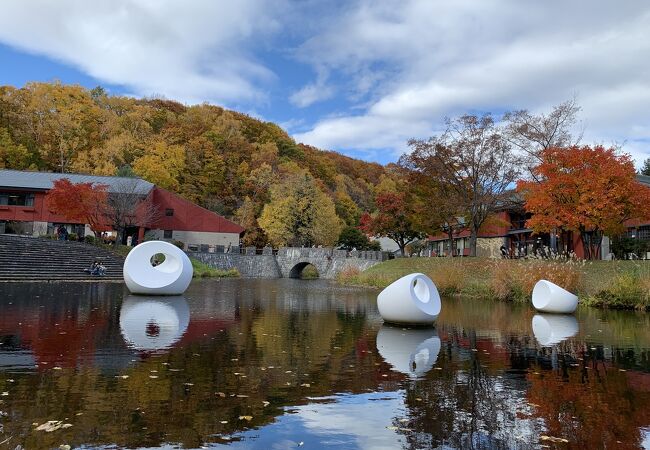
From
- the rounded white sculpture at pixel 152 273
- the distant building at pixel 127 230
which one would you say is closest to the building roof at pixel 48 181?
the distant building at pixel 127 230

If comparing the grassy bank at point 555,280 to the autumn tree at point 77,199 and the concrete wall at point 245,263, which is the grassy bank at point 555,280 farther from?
the autumn tree at point 77,199

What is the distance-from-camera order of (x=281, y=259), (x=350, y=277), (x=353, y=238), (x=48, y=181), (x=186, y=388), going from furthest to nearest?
→ (x=353, y=238)
(x=281, y=259)
(x=48, y=181)
(x=350, y=277)
(x=186, y=388)

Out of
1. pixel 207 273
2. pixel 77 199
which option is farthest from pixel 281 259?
pixel 77 199

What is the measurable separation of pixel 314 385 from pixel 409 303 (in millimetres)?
5849

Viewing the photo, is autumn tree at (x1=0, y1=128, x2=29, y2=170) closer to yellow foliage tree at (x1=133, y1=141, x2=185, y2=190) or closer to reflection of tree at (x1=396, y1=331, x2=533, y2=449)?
yellow foliage tree at (x1=133, y1=141, x2=185, y2=190)

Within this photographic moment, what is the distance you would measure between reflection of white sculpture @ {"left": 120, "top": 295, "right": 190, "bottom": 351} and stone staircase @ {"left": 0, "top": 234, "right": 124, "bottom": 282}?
42.3 ft

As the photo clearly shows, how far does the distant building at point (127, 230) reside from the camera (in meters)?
46.5

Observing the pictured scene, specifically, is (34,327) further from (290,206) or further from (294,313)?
(290,206)

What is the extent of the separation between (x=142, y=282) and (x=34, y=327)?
8.59 m

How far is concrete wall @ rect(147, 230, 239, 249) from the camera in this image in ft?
167

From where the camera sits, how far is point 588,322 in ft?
47.6

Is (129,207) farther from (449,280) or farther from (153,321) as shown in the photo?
(153,321)

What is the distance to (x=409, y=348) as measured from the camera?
959 centimetres

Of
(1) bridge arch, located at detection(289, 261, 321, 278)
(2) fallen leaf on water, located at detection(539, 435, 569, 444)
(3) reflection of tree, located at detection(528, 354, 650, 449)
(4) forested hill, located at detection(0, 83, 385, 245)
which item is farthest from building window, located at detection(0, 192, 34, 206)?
(2) fallen leaf on water, located at detection(539, 435, 569, 444)
